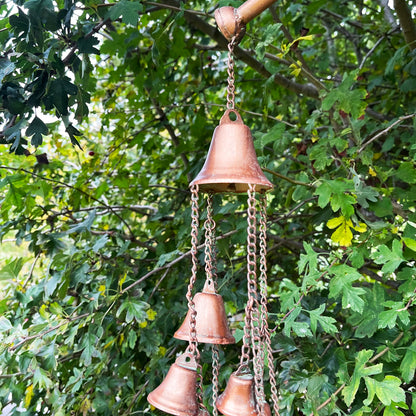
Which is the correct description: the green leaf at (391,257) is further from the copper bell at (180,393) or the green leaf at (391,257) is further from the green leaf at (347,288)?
→ the copper bell at (180,393)

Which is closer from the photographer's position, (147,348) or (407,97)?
(147,348)

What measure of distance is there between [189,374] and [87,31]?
832 millimetres

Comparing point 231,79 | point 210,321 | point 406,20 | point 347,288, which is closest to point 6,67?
point 231,79

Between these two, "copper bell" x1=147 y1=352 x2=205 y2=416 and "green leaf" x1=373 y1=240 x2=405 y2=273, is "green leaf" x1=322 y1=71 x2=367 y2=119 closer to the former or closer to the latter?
"green leaf" x1=373 y1=240 x2=405 y2=273

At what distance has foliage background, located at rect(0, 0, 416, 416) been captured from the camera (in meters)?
1.12

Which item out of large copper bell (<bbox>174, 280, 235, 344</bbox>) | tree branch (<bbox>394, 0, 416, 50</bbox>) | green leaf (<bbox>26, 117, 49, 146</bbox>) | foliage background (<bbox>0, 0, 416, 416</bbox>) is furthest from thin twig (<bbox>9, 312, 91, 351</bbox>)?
tree branch (<bbox>394, 0, 416, 50</bbox>)

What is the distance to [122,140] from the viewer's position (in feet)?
6.62

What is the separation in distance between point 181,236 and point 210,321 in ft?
2.29

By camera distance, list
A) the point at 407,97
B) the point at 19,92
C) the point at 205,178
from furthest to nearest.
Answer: the point at 407,97, the point at 19,92, the point at 205,178

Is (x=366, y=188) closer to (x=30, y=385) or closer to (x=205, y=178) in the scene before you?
(x=205, y=178)

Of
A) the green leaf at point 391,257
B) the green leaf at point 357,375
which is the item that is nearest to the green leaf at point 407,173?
the green leaf at point 391,257

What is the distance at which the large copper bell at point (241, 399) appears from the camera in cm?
90

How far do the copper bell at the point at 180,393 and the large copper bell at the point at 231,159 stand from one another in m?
0.36

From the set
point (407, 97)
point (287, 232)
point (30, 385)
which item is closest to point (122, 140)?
point (287, 232)
